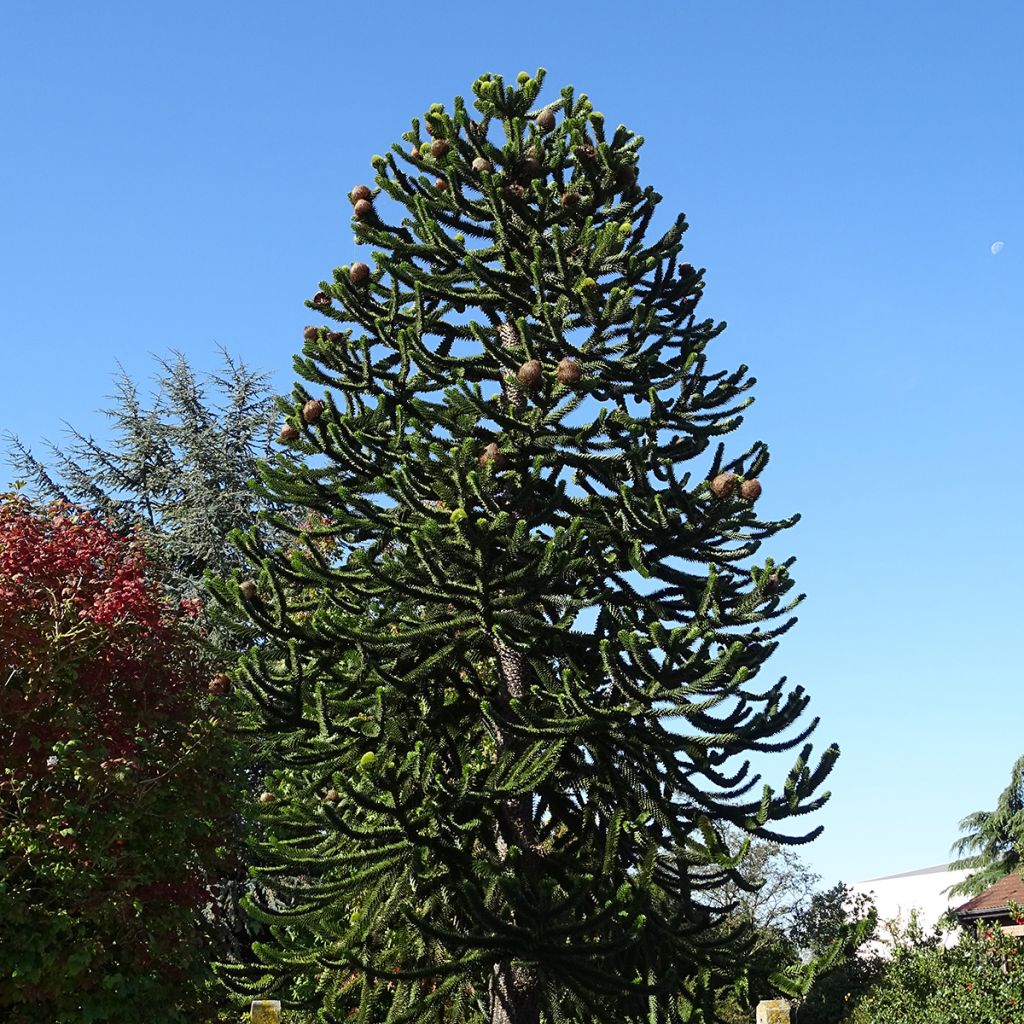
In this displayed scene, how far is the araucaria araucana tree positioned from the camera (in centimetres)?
871

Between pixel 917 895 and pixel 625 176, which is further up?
pixel 625 176

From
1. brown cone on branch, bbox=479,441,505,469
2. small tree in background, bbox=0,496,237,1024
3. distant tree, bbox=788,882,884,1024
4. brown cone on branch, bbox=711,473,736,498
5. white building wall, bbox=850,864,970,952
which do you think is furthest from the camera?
white building wall, bbox=850,864,970,952

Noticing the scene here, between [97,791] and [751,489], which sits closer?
[751,489]

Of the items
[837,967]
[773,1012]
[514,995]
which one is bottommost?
[837,967]

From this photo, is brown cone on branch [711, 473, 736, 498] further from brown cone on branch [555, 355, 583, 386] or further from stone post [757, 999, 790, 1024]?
stone post [757, 999, 790, 1024]

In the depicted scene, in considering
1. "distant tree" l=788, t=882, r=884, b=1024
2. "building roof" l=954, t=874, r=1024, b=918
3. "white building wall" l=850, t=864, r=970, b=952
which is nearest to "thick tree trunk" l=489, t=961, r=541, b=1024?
"distant tree" l=788, t=882, r=884, b=1024

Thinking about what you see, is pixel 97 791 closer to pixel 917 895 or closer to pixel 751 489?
pixel 751 489

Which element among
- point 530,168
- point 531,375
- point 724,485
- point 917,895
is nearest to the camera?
point 531,375

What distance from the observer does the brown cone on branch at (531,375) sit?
926 cm

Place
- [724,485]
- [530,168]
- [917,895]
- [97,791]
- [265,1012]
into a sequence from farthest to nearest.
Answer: [917,895], [97,791], [530,168], [724,485], [265,1012]

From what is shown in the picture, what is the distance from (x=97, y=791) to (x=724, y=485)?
8.99 m

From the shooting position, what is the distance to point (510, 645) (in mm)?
9500

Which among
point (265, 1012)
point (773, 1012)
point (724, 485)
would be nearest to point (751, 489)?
point (724, 485)

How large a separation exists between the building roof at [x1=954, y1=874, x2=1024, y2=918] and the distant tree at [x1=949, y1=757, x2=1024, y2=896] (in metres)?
1.75
